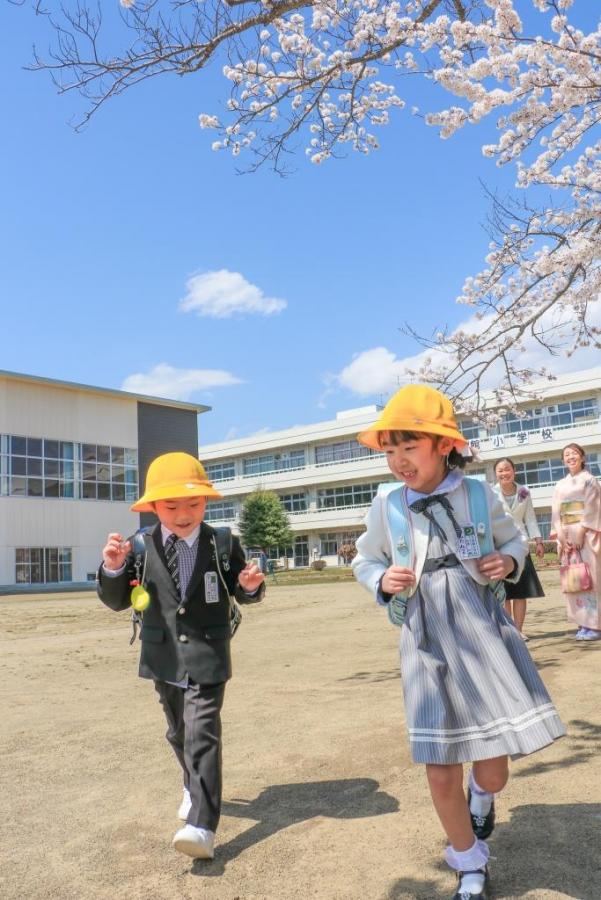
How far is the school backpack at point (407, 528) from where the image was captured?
2.58 m

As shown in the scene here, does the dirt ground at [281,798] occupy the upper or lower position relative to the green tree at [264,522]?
lower

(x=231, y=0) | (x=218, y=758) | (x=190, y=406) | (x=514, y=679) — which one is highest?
(x=190, y=406)

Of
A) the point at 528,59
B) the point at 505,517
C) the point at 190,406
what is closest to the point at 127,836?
the point at 505,517

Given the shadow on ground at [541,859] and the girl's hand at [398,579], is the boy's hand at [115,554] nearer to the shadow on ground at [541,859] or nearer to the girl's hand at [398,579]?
the girl's hand at [398,579]

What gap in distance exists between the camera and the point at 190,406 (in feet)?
137

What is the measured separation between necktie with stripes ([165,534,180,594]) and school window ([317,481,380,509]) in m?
54.3

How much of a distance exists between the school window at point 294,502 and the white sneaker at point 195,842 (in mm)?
59987

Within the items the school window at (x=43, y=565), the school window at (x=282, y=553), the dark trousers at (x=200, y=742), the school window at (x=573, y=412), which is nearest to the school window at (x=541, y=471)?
the school window at (x=573, y=412)

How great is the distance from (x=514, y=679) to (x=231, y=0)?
6.07 metres

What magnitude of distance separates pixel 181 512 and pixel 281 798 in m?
1.42

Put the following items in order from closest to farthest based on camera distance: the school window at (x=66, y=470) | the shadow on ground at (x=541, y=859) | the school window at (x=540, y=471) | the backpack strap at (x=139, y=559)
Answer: the shadow on ground at (x=541, y=859), the backpack strap at (x=139, y=559), the school window at (x=66, y=470), the school window at (x=540, y=471)

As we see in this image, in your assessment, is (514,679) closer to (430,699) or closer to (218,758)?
(430,699)

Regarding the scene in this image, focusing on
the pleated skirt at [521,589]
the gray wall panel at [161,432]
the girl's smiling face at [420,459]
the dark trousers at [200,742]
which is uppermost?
the gray wall panel at [161,432]

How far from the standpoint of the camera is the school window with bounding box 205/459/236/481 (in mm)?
69000
